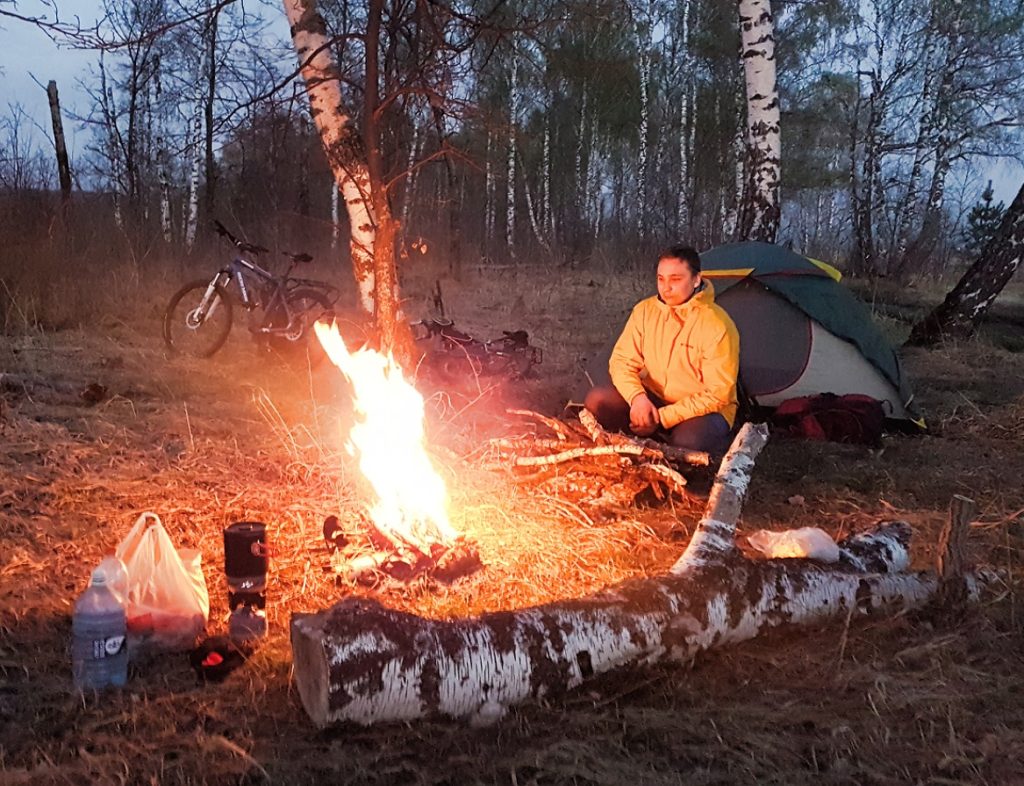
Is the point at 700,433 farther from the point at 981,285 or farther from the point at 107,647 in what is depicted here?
the point at 981,285

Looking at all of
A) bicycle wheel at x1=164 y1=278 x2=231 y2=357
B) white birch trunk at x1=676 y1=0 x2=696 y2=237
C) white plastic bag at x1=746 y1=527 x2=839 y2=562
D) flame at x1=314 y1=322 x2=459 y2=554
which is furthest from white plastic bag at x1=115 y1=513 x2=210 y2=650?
white birch trunk at x1=676 y1=0 x2=696 y2=237

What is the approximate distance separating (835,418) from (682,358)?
1.50m

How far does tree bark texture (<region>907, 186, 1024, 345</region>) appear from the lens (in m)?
8.41

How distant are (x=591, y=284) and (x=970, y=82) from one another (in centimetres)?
1154

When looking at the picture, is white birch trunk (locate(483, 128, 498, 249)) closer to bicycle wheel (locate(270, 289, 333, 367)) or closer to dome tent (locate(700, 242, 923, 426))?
bicycle wheel (locate(270, 289, 333, 367))

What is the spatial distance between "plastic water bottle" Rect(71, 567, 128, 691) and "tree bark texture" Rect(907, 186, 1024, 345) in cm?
847

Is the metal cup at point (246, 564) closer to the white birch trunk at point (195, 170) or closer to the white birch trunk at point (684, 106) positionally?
Answer: the white birch trunk at point (195, 170)

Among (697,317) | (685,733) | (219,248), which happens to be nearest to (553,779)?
(685,733)

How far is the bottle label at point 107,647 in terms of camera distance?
7.56ft

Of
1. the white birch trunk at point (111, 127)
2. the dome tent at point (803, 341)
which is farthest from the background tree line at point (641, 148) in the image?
the dome tent at point (803, 341)

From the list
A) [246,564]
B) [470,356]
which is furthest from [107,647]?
[470,356]

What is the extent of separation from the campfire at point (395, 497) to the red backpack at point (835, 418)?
281 cm

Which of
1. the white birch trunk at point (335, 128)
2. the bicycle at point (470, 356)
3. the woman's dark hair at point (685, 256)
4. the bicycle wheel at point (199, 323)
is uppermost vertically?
the white birch trunk at point (335, 128)

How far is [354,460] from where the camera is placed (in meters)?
4.14
